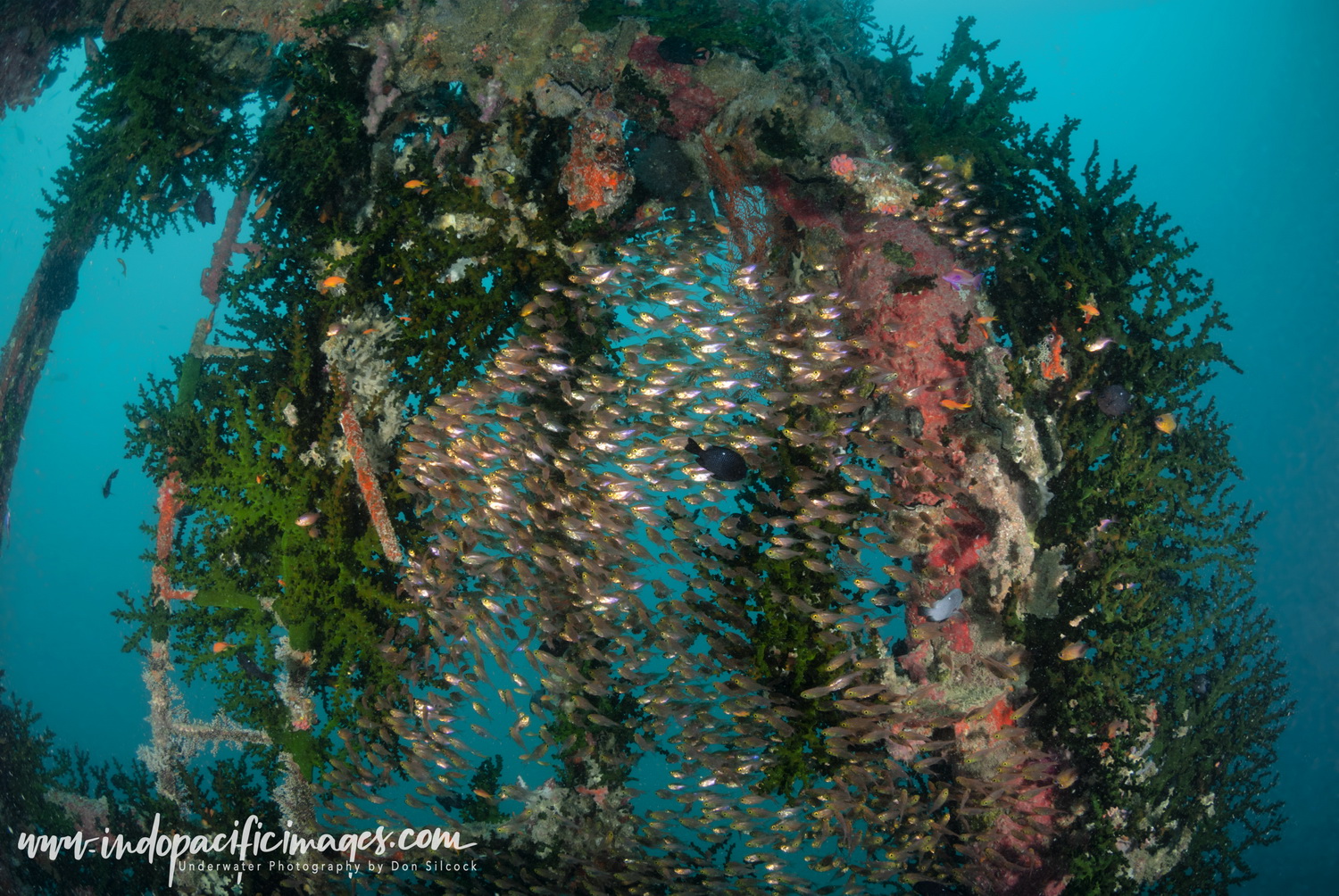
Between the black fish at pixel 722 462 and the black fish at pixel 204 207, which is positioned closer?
the black fish at pixel 722 462

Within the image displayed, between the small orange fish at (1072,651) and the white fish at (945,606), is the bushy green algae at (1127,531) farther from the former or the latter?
the white fish at (945,606)

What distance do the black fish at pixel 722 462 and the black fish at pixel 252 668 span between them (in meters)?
4.88

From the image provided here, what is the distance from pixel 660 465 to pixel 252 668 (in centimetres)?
462

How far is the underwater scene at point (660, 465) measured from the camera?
5.37 m

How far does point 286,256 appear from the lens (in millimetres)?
6328

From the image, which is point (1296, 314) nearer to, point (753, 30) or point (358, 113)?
point (753, 30)

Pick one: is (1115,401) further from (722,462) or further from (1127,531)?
(722,462)

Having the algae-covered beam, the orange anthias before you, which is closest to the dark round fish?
the orange anthias

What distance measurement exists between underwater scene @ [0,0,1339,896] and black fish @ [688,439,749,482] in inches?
1.7

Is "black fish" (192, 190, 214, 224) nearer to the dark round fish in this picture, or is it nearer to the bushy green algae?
the bushy green algae

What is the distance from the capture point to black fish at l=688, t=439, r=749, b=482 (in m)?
5.32

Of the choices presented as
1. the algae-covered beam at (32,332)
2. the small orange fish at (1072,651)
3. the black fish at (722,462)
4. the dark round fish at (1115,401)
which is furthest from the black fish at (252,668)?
the dark round fish at (1115,401)

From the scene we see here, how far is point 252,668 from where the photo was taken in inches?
233

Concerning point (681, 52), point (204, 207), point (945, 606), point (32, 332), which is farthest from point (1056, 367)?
point (32, 332)
